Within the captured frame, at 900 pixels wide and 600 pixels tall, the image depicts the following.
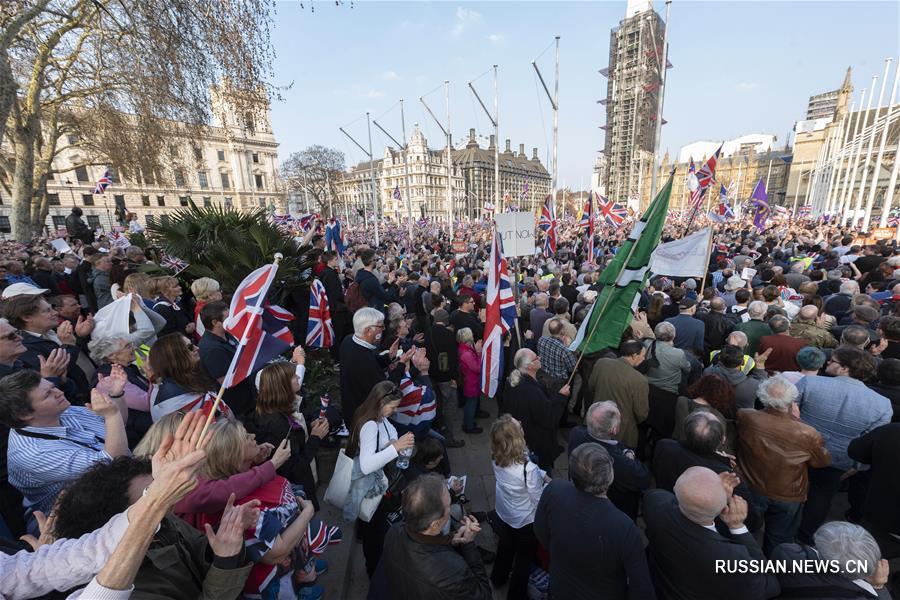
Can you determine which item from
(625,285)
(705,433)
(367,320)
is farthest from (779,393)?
(367,320)

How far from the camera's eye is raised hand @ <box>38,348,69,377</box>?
2859mm

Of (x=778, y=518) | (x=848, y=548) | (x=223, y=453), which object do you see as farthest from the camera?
(x=778, y=518)

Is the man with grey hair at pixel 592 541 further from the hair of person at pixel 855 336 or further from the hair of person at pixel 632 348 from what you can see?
the hair of person at pixel 855 336

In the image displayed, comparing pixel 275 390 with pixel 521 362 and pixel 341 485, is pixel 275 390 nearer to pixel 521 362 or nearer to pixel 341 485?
pixel 341 485

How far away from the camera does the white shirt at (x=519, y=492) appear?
111 inches

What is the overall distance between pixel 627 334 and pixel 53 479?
554 cm

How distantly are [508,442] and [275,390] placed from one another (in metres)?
1.66

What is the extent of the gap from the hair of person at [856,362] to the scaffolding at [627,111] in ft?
160

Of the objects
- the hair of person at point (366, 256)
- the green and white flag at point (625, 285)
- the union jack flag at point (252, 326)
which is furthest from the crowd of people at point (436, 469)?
the hair of person at point (366, 256)

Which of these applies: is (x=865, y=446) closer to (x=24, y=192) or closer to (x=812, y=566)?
(x=812, y=566)

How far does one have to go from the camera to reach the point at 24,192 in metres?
15.6

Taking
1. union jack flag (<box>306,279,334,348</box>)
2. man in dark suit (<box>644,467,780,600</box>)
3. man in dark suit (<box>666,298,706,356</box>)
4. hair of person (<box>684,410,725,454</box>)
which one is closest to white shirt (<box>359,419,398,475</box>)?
man in dark suit (<box>644,467,780,600</box>)

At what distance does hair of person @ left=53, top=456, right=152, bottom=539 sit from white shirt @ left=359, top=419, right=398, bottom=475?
1327mm

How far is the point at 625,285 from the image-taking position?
13.1 feet
